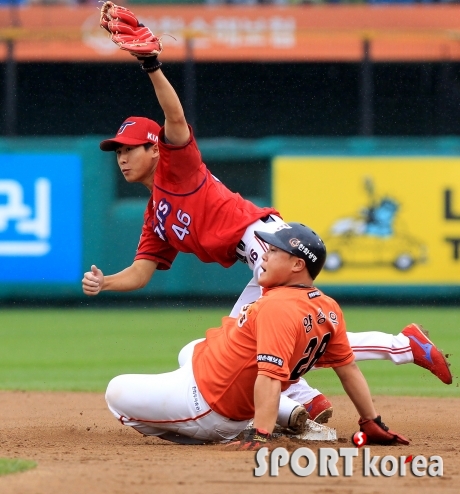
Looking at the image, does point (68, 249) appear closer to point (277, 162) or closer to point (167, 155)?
point (277, 162)

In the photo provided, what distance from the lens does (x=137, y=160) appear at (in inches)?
206

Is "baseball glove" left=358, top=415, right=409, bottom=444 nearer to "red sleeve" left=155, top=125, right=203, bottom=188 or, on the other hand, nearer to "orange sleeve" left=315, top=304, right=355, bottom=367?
"orange sleeve" left=315, top=304, right=355, bottom=367

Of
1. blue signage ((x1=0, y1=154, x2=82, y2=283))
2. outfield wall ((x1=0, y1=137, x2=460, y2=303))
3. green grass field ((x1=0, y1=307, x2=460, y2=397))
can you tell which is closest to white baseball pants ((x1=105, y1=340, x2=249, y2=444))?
green grass field ((x1=0, y1=307, x2=460, y2=397))

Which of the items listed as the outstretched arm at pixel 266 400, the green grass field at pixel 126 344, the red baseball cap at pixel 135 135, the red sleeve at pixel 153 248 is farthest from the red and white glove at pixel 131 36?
the green grass field at pixel 126 344

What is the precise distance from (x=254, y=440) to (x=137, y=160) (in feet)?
6.07

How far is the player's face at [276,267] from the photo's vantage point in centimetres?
421

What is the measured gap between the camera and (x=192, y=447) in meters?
4.51

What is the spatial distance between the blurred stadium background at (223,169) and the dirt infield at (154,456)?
1153mm

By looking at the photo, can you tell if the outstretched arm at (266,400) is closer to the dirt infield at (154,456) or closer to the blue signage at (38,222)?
the dirt infield at (154,456)

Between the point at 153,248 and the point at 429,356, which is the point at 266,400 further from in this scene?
the point at 153,248

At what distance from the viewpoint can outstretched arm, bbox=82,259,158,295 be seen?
16.3ft

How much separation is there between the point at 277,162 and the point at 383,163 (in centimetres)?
125

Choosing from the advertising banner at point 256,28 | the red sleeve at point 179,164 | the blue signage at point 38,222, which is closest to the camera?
the red sleeve at point 179,164

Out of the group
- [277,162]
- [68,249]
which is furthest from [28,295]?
[277,162]
